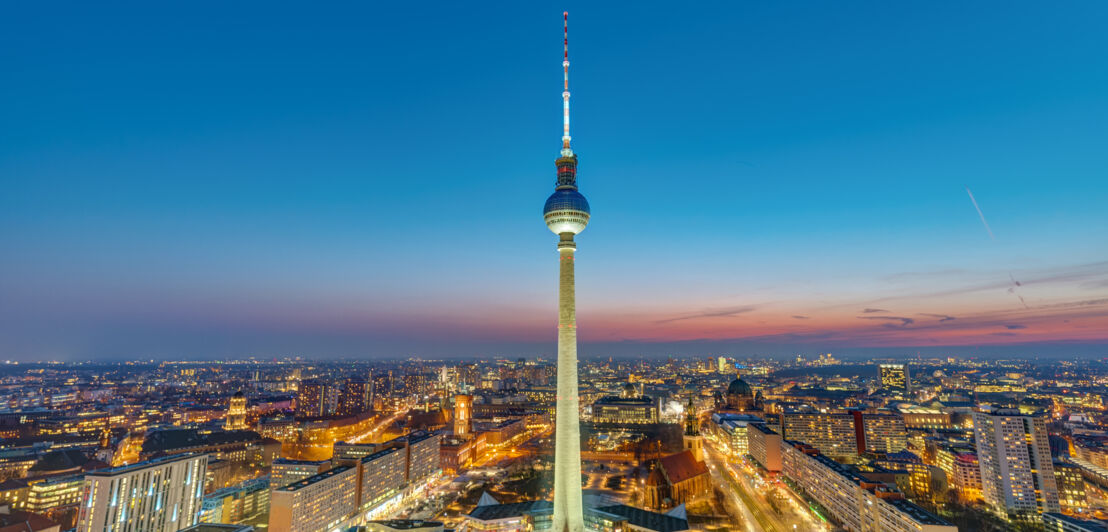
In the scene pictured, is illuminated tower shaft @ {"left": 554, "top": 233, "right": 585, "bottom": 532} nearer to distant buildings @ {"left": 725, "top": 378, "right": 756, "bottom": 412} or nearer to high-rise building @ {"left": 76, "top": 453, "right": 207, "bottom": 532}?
high-rise building @ {"left": 76, "top": 453, "right": 207, "bottom": 532}

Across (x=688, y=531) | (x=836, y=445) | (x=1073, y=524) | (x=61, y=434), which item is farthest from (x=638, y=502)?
(x=61, y=434)

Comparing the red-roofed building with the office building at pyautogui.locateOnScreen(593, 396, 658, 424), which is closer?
the red-roofed building

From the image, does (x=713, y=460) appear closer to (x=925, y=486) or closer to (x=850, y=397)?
(x=925, y=486)

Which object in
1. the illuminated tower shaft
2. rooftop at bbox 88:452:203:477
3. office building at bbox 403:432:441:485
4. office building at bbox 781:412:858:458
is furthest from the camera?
office building at bbox 781:412:858:458

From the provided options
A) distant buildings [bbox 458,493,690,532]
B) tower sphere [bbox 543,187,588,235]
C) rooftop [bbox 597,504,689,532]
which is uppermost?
tower sphere [bbox 543,187,588,235]

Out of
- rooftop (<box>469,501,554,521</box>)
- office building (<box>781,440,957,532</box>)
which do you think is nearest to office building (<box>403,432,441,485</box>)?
rooftop (<box>469,501,554,521</box>)

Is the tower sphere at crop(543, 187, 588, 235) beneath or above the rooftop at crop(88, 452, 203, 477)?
above

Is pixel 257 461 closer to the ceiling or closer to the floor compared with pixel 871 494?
closer to the floor

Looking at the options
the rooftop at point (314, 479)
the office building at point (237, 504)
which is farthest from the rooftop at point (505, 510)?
the office building at point (237, 504)
